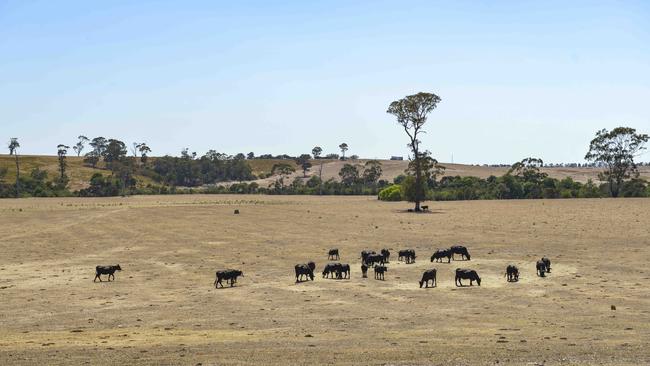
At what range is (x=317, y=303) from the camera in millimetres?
27047

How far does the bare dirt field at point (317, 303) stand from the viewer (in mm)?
18219

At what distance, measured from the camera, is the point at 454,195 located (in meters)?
125

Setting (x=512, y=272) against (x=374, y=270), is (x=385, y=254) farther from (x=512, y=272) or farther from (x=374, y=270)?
(x=512, y=272)

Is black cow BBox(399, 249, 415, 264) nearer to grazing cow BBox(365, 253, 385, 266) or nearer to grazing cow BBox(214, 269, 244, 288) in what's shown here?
grazing cow BBox(365, 253, 385, 266)

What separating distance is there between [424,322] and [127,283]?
1653 cm

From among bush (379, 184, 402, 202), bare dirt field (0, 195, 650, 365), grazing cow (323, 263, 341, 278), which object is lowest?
bare dirt field (0, 195, 650, 365)

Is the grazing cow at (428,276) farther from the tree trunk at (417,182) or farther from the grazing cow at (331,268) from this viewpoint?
the tree trunk at (417,182)

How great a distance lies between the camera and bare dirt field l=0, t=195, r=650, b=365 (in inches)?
717

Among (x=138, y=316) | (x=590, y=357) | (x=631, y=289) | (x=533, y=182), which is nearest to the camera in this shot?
(x=590, y=357)

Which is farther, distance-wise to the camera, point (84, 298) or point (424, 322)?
point (84, 298)

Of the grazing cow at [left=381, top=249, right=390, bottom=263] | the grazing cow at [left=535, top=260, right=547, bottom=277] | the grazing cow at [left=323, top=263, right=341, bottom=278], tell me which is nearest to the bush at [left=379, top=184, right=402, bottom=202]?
the grazing cow at [left=381, top=249, right=390, bottom=263]

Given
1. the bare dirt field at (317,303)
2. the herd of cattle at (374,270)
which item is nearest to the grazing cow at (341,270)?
the herd of cattle at (374,270)

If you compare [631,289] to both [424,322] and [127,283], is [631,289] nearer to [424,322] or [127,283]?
[424,322]

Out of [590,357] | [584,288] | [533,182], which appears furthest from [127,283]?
[533,182]
